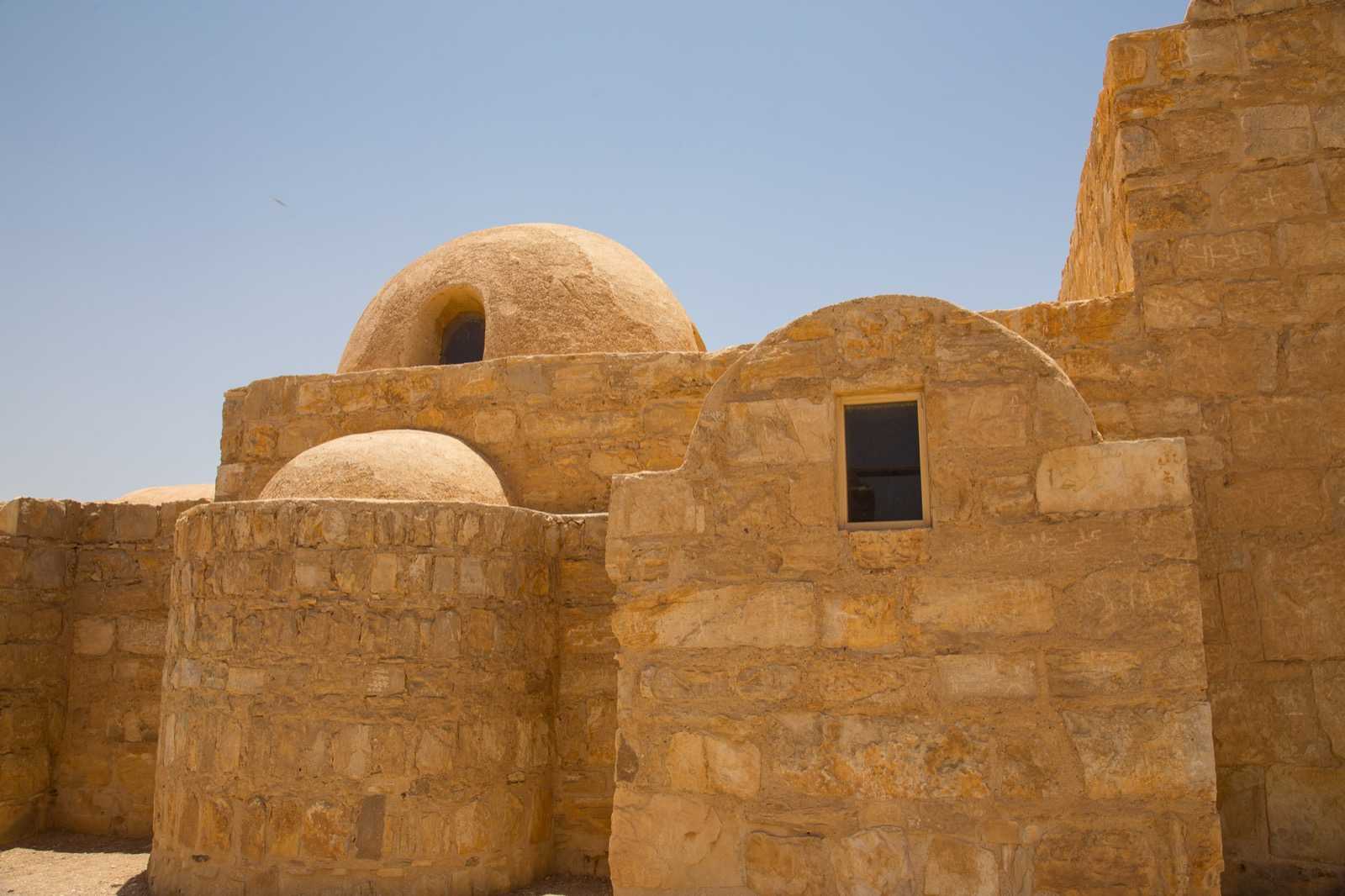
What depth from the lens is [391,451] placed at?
20.0 feet

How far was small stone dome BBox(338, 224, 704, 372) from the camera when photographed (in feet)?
24.6

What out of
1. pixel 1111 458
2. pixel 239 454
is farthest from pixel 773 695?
pixel 239 454

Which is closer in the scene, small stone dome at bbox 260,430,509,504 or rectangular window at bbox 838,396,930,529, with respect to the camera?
rectangular window at bbox 838,396,930,529

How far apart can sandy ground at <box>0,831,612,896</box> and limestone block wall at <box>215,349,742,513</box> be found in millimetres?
2205

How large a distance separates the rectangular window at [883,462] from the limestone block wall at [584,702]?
1958 millimetres

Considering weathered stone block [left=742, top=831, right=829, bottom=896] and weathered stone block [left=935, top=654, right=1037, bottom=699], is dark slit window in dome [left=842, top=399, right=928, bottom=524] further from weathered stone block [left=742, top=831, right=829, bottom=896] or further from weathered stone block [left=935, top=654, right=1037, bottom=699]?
weathered stone block [left=742, top=831, right=829, bottom=896]

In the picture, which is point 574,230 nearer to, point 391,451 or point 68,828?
point 391,451

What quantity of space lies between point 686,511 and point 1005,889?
1769 millimetres

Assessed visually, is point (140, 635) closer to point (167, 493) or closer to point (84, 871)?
point (84, 871)

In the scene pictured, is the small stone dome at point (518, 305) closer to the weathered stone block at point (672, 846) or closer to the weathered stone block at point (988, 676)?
the weathered stone block at point (672, 846)

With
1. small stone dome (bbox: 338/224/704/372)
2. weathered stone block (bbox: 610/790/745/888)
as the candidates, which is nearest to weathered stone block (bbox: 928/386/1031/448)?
weathered stone block (bbox: 610/790/745/888)

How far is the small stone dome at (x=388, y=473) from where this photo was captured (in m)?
5.86

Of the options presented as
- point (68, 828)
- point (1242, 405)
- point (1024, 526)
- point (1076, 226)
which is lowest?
point (68, 828)

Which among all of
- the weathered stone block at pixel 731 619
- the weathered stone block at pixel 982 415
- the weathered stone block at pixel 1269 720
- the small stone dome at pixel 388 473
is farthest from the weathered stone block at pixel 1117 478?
the small stone dome at pixel 388 473
